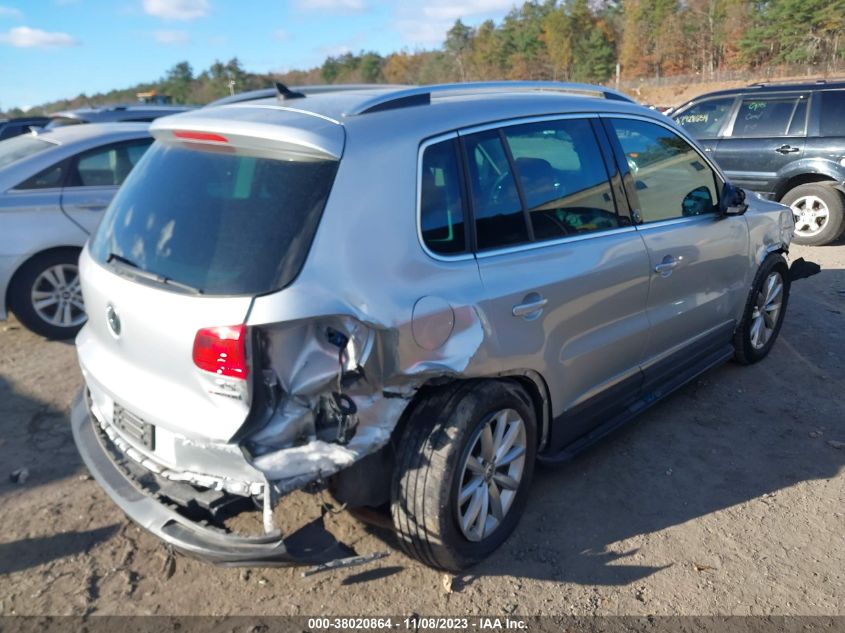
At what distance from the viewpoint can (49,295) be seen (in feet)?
18.4

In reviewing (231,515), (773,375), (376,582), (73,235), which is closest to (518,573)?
(376,582)

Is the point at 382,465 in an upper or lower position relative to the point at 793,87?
lower

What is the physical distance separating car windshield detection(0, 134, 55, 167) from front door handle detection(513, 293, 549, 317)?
4.79 metres

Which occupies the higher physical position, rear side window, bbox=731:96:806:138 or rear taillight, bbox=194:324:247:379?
rear taillight, bbox=194:324:247:379

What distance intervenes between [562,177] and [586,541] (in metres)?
1.72

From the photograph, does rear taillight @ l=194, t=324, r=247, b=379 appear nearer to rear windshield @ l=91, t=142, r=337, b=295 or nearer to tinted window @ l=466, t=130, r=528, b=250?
rear windshield @ l=91, t=142, r=337, b=295

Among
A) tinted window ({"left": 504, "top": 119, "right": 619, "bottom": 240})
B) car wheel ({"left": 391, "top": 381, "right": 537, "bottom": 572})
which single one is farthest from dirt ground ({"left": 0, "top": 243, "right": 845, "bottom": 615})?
tinted window ({"left": 504, "top": 119, "right": 619, "bottom": 240})

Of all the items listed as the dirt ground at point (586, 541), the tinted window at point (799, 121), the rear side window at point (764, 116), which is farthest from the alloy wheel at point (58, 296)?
the tinted window at point (799, 121)

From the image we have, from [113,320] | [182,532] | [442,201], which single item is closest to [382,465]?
[182,532]

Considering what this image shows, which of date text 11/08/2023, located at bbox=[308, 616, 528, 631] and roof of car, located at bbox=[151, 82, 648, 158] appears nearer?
roof of car, located at bbox=[151, 82, 648, 158]

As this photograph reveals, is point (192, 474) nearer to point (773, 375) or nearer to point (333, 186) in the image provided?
point (333, 186)

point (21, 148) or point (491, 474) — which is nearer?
point (491, 474)

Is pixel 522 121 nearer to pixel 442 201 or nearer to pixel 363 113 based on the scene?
pixel 442 201

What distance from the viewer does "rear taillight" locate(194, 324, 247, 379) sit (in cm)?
223
